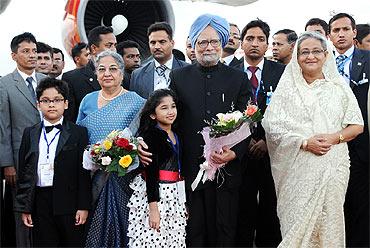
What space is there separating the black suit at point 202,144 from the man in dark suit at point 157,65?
0.73 metres

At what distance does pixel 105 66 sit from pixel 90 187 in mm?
900

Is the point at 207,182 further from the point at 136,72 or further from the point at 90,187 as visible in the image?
the point at 136,72

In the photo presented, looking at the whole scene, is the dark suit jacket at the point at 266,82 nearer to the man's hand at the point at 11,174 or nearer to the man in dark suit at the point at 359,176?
the man in dark suit at the point at 359,176

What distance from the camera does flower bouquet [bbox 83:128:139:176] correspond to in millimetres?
4113

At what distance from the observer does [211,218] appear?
434 centimetres

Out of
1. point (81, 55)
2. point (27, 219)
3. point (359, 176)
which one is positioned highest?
point (81, 55)

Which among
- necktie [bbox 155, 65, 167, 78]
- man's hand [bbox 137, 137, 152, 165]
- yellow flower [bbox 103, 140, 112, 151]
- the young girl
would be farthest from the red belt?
necktie [bbox 155, 65, 167, 78]

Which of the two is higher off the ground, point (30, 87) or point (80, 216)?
point (30, 87)

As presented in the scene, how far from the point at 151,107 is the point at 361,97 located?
182 centimetres

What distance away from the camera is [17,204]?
452 centimetres

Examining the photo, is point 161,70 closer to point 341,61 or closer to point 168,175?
point 168,175

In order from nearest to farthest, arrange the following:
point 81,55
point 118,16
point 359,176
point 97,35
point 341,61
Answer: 1. point 359,176
2. point 341,61
3. point 97,35
4. point 81,55
5. point 118,16

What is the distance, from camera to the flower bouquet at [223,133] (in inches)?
162

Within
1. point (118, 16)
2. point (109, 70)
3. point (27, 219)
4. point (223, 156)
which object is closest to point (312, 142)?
point (223, 156)
